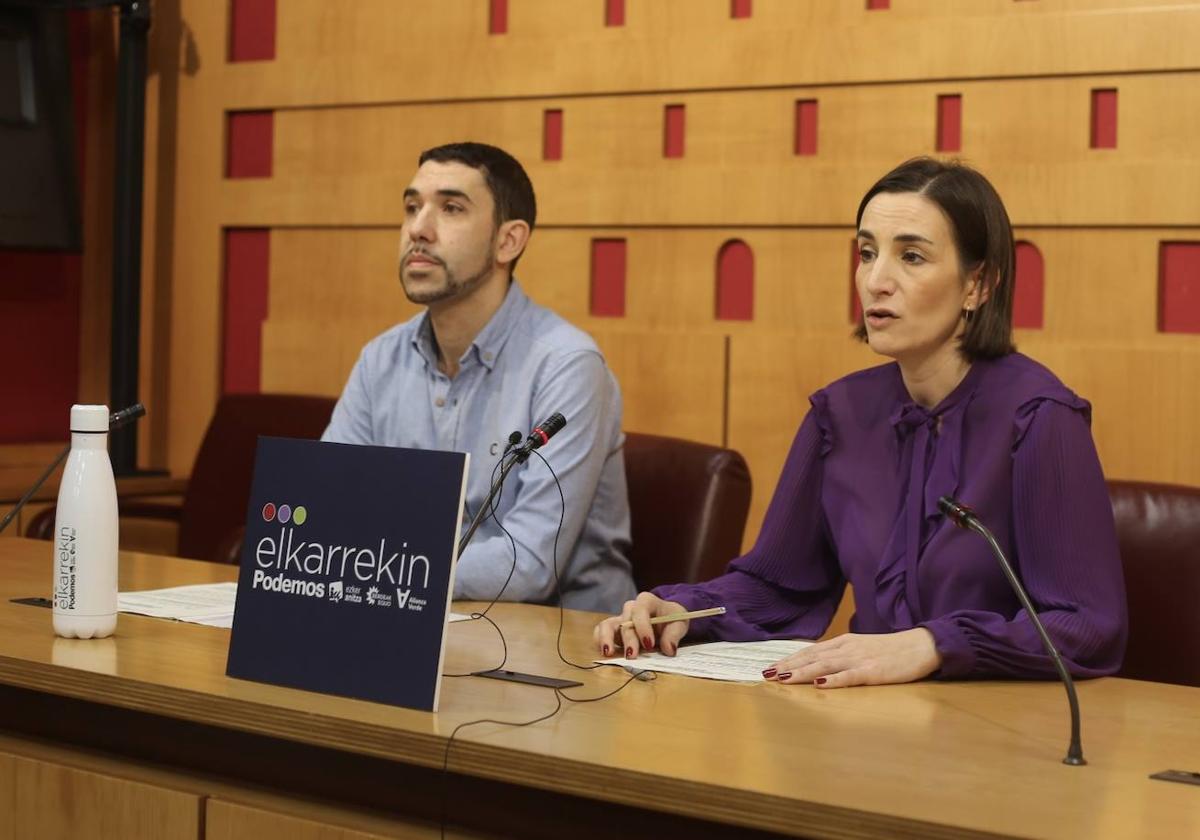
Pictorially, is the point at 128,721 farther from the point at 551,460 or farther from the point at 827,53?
the point at 827,53

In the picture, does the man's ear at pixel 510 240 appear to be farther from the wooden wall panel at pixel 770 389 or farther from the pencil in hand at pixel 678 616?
the pencil in hand at pixel 678 616

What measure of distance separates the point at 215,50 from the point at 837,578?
2.83 meters

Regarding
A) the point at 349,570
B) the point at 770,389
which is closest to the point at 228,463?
the point at 770,389

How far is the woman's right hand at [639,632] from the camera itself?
6.48 feet

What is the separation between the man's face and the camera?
2.93 meters

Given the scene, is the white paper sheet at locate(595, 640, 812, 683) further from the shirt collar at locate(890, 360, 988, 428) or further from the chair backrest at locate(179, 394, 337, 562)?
the chair backrest at locate(179, 394, 337, 562)

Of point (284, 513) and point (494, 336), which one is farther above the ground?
point (494, 336)

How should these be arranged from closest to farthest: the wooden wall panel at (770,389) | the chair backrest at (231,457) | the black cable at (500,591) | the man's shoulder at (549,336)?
the black cable at (500,591)
the man's shoulder at (549,336)
the wooden wall panel at (770,389)
the chair backrest at (231,457)

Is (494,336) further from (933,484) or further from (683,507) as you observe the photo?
(933,484)

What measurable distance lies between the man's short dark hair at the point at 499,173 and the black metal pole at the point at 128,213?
5.22 feet

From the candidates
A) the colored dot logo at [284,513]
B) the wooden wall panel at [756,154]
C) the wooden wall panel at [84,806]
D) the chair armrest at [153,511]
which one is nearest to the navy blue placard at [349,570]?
the colored dot logo at [284,513]

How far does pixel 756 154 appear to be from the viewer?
11.9ft

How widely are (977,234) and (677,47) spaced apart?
1.63m

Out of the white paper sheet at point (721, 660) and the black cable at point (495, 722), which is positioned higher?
the white paper sheet at point (721, 660)
